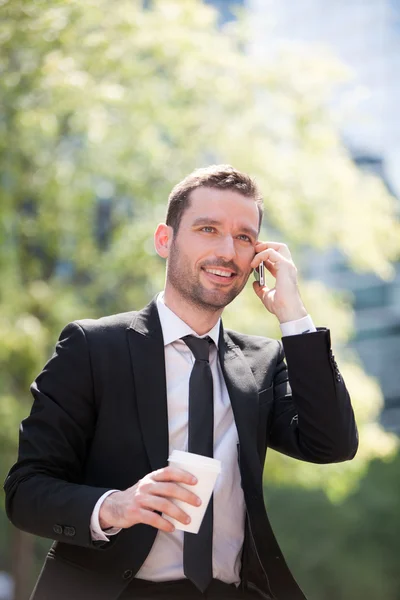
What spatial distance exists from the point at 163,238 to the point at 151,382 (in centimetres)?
61

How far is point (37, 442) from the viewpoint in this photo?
2.62m

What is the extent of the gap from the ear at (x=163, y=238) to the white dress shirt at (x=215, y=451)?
21 centimetres

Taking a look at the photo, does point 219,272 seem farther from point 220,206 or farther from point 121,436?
point 121,436

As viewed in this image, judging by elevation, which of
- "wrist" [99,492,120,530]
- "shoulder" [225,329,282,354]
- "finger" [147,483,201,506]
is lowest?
"wrist" [99,492,120,530]

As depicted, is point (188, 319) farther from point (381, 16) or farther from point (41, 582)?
point (381, 16)

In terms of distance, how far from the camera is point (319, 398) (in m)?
2.88

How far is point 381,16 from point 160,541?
22.4 m

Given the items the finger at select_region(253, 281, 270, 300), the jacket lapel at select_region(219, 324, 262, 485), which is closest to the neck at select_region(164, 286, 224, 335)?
the jacket lapel at select_region(219, 324, 262, 485)

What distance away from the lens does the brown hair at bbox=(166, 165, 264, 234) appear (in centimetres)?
301

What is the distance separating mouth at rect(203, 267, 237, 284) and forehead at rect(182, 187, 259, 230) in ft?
0.59

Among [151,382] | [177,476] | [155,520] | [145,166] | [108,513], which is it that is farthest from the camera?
[145,166]

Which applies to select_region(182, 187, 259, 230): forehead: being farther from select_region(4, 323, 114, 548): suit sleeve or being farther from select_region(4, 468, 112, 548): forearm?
select_region(4, 468, 112, 548): forearm

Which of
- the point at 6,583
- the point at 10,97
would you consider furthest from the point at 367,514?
the point at 10,97

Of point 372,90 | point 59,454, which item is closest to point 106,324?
point 59,454
